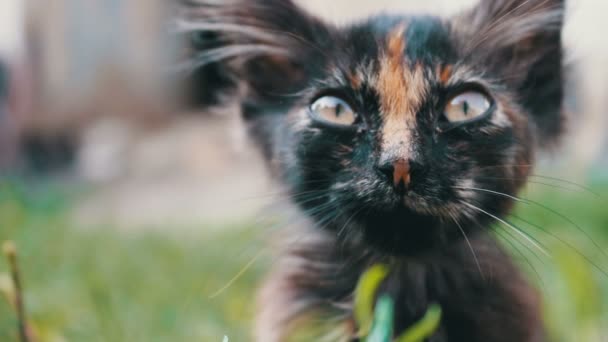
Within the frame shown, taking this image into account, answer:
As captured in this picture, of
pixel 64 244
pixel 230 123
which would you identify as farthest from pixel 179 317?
pixel 64 244

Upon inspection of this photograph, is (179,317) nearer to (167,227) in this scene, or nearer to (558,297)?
(558,297)

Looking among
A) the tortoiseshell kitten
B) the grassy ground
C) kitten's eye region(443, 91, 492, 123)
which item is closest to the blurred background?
the grassy ground

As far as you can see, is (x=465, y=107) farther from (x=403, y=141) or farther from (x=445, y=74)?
(x=403, y=141)

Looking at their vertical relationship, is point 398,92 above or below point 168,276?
above

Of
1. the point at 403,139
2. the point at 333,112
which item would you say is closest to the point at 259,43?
the point at 333,112

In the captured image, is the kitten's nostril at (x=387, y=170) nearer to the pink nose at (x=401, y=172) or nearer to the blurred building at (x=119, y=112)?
the pink nose at (x=401, y=172)

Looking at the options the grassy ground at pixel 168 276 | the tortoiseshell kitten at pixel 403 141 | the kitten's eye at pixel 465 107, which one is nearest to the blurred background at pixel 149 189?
the grassy ground at pixel 168 276

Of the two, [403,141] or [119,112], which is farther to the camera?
[119,112]

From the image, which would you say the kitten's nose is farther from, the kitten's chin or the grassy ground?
the grassy ground

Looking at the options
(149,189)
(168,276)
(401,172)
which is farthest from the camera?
(149,189)
